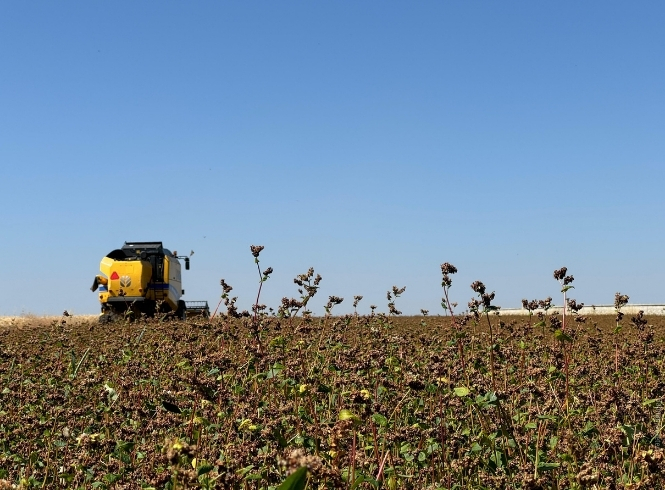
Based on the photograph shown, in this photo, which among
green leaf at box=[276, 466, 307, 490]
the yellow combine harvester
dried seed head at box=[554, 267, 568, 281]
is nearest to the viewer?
green leaf at box=[276, 466, 307, 490]

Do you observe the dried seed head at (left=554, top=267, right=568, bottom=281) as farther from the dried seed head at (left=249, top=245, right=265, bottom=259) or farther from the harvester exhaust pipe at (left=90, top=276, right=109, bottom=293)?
the harvester exhaust pipe at (left=90, top=276, right=109, bottom=293)

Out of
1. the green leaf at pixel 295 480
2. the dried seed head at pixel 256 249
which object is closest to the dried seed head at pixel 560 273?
the dried seed head at pixel 256 249

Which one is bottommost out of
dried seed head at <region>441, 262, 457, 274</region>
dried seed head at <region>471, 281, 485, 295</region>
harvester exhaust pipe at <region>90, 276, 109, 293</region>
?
dried seed head at <region>471, 281, 485, 295</region>

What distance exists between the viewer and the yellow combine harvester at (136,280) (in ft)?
94.3

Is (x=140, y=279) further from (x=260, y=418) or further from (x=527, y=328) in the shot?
(x=260, y=418)

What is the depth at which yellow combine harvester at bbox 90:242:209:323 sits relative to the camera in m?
28.8

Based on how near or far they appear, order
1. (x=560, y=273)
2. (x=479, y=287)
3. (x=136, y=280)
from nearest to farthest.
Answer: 1. (x=479, y=287)
2. (x=560, y=273)
3. (x=136, y=280)

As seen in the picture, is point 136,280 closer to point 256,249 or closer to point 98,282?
point 98,282

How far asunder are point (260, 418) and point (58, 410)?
2035 mm

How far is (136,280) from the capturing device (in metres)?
28.8

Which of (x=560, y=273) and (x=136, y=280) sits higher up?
(x=136, y=280)

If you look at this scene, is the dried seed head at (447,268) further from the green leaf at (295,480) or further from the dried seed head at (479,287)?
the green leaf at (295,480)

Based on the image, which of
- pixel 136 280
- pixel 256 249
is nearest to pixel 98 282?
pixel 136 280

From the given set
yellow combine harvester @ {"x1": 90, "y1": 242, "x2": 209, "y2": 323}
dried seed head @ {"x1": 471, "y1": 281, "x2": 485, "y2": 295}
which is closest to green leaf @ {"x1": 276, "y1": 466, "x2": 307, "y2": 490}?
dried seed head @ {"x1": 471, "y1": 281, "x2": 485, "y2": 295}
